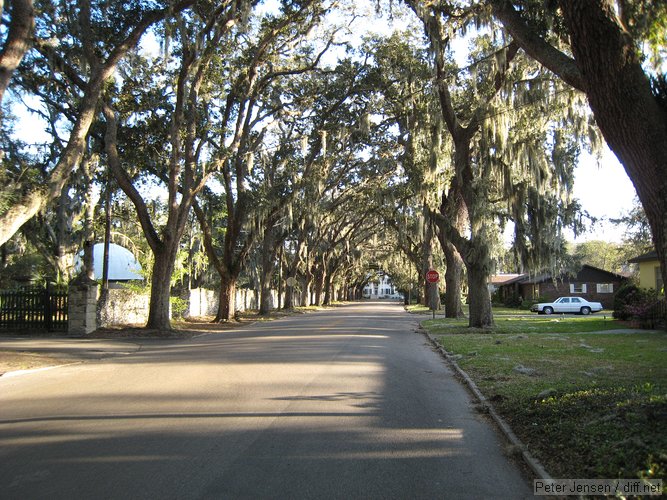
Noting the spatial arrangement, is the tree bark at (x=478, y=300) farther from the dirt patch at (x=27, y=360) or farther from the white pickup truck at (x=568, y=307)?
the white pickup truck at (x=568, y=307)

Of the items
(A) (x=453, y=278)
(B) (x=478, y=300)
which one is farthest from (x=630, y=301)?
(A) (x=453, y=278)

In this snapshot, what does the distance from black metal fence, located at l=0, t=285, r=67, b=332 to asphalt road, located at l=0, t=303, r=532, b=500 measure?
10426 mm

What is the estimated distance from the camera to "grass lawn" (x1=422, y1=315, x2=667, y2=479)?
4871mm

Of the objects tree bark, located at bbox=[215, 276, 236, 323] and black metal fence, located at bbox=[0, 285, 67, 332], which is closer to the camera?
black metal fence, located at bbox=[0, 285, 67, 332]

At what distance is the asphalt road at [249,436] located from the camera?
4742 millimetres

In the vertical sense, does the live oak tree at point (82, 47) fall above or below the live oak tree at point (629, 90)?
above

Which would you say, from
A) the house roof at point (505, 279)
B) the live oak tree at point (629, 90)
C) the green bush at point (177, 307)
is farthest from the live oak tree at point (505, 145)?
the house roof at point (505, 279)

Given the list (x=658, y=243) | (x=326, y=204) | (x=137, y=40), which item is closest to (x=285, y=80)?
(x=137, y=40)

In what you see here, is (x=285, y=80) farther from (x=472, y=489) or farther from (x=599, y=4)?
(x=472, y=489)

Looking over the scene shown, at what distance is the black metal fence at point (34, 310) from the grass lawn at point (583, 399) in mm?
14840

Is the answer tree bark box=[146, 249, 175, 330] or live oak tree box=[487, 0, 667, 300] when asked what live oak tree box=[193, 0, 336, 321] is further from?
live oak tree box=[487, 0, 667, 300]

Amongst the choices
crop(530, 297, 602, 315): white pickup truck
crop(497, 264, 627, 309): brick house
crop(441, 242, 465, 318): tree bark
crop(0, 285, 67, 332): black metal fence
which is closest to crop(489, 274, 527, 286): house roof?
crop(530, 297, 602, 315): white pickup truck

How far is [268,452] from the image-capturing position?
5.61 metres

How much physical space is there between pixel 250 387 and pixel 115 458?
3778mm
